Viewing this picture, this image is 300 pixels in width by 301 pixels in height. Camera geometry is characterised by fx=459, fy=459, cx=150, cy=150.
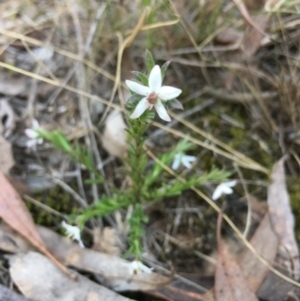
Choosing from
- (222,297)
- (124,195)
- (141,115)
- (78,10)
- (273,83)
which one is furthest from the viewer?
(78,10)

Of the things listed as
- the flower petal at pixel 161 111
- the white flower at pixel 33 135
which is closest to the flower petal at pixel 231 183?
the flower petal at pixel 161 111

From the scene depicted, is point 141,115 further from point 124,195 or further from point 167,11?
point 167,11

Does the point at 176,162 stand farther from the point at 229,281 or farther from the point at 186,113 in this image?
the point at 229,281

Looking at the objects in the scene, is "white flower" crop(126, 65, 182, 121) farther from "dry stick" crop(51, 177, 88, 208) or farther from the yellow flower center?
"dry stick" crop(51, 177, 88, 208)

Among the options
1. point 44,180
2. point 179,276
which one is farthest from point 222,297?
point 44,180

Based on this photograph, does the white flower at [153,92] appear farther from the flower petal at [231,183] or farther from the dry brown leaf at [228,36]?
the dry brown leaf at [228,36]

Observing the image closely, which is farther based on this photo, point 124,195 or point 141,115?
point 124,195
